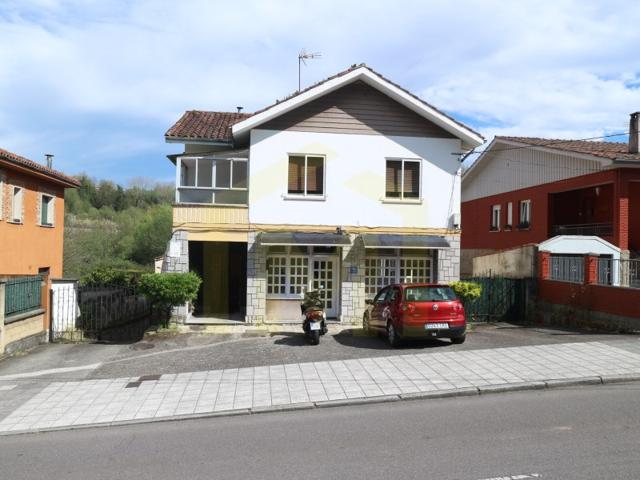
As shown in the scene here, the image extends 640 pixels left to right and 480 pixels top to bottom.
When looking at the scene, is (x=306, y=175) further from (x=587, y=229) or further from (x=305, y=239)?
(x=587, y=229)

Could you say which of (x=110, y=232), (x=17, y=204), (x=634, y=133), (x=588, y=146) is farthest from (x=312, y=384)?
(x=110, y=232)

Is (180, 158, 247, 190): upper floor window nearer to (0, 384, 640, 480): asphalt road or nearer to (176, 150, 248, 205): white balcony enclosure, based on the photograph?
(176, 150, 248, 205): white balcony enclosure

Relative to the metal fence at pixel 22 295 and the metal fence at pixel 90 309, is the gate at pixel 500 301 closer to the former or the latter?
the metal fence at pixel 90 309

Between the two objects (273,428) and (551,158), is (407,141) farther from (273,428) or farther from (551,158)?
(273,428)

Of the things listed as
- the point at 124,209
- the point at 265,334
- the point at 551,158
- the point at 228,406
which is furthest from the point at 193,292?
the point at 124,209

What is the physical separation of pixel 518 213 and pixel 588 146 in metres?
4.51

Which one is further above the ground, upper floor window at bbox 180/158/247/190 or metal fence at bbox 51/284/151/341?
upper floor window at bbox 180/158/247/190

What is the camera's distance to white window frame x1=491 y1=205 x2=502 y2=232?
28.1 m

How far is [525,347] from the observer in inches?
433

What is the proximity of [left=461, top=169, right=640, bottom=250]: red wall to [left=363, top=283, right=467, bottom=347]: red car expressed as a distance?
35.8 ft

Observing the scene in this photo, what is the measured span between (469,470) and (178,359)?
786 centimetres

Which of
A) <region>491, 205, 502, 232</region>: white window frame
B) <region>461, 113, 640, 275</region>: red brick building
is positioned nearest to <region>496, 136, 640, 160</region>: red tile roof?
<region>461, 113, 640, 275</region>: red brick building

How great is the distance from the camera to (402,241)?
51.2 feet

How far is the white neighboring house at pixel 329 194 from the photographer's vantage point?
15.6m
